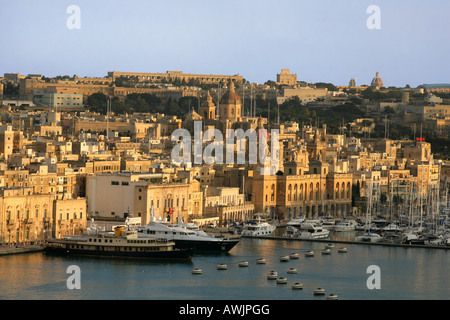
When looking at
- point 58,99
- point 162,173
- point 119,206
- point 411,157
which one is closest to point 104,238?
point 119,206

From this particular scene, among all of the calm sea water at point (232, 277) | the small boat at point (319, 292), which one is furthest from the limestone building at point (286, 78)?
the small boat at point (319, 292)

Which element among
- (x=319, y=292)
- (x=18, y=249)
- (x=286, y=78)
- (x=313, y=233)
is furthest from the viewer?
(x=286, y=78)

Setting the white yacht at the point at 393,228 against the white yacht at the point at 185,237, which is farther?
the white yacht at the point at 393,228

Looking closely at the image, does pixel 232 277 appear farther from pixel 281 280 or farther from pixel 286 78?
pixel 286 78

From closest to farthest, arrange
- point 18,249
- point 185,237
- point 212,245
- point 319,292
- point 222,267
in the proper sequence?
point 319,292 < point 222,267 < point 18,249 < point 185,237 < point 212,245

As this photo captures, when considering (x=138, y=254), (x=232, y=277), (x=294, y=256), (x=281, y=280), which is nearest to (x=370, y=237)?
(x=294, y=256)

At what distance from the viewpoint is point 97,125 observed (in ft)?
265

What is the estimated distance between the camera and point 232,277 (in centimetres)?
4128

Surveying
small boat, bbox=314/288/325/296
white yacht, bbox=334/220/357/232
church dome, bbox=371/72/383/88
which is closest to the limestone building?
church dome, bbox=371/72/383/88

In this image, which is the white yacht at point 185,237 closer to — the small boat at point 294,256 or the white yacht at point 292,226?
the small boat at point 294,256

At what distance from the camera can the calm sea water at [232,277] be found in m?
37.8

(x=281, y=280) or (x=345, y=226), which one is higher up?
(x=345, y=226)

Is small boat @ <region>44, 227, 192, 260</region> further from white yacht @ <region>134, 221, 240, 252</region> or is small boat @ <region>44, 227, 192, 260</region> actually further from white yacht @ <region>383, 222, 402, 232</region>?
white yacht @ <region>383, 222, 402, 232</region>

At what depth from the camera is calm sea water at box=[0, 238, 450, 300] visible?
124 ft
